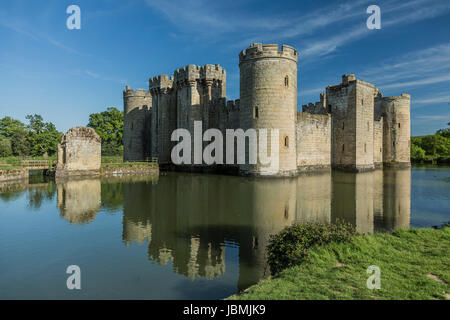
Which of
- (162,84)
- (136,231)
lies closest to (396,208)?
(136,231)

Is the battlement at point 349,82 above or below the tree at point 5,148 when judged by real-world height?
above

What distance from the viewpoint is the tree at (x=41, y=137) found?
45.1 metres

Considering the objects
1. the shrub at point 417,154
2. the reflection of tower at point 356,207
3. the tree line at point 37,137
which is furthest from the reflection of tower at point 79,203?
the shrub at point 417,154

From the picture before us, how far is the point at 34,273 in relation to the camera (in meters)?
5.70

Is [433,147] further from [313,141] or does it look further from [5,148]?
[5,148]

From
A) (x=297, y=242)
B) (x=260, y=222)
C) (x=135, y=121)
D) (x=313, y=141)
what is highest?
(x=135, y=121)

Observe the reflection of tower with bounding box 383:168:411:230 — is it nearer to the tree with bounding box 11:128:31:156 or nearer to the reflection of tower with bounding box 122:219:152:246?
the reflection of tower with bounding box 122:219:152:246

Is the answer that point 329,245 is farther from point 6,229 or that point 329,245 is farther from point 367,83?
point 367,83

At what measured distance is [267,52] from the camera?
70.8 feet

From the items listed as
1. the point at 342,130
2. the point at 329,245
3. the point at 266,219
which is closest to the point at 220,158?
the point at 342,130

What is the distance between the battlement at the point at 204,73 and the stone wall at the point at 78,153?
10.8 metres

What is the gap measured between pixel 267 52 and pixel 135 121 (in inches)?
881

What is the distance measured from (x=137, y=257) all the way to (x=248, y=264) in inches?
101

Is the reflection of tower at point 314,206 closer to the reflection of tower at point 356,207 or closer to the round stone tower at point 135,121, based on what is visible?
the reflection of tower at point 356,207
